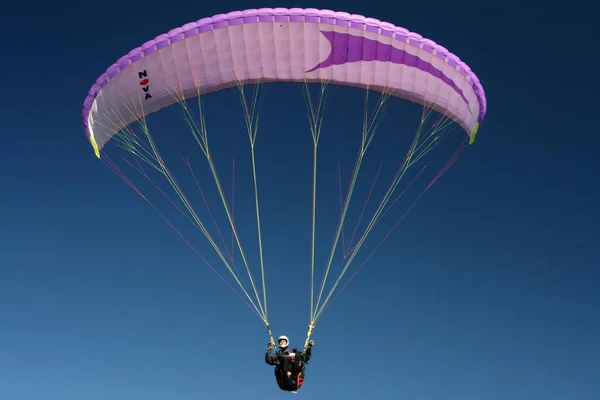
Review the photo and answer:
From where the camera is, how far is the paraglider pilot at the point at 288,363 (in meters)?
12.5

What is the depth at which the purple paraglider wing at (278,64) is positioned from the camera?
13867 mm

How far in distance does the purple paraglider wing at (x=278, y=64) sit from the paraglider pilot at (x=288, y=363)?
19.0 ft

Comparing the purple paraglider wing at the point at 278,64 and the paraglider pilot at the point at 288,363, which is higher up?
the purple paraglider wing at the point at 278,64

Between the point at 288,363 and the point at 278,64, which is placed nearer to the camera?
the point at 288,363

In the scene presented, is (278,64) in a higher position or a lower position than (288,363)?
higher

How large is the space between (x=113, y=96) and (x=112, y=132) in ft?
3.63

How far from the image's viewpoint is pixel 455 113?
51.0 ft

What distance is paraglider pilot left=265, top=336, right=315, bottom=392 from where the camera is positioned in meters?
12.5

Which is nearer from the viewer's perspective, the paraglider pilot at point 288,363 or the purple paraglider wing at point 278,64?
the paraglider pilot at point 288,363

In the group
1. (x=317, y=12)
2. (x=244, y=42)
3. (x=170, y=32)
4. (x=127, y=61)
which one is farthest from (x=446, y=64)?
(x=127, y=61)

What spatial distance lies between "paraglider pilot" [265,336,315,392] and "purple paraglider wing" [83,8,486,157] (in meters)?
5.78

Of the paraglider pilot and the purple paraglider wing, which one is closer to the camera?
the paraglider pilot

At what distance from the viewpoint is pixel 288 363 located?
40.9ft

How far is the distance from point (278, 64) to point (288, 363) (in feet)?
20.5
